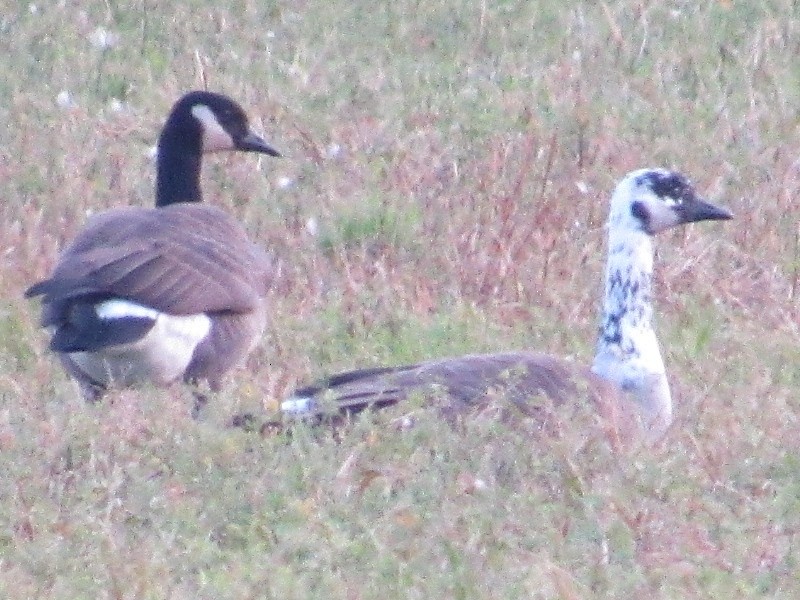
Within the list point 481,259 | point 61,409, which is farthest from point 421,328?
point 61,409

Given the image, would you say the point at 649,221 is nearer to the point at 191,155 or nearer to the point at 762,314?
the point at 762,314

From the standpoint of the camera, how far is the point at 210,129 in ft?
30.6

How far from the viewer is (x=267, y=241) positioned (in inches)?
378

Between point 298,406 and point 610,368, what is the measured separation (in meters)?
1.38

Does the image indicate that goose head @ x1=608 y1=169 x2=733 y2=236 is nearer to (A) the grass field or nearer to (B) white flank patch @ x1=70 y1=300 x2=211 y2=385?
(A) the grass field

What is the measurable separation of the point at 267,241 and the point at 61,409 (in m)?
2.94

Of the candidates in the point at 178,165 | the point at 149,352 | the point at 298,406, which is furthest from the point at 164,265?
the point at 178,165

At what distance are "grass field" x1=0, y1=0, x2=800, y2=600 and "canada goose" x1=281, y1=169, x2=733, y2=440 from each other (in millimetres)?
213

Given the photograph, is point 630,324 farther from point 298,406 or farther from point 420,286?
point 420,286

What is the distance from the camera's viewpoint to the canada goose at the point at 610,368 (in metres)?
6.72

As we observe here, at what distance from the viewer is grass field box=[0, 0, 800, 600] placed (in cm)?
547

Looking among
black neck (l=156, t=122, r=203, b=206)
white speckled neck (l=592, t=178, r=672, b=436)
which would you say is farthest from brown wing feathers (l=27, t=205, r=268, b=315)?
white speckled neck (l=592, t=178, r=672, b=436)

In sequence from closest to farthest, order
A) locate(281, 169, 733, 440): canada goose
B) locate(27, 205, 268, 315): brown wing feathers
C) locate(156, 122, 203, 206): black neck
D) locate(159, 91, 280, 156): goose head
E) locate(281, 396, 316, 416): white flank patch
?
1. locate(281, 396, 316, 416): white flank patch
2. locate(281, 169, 733, 440): canada goose
3. locate(27, 205, 268, 315): brown wing feathers
4. locate(156, 122, 203, 206): black neck
5. locate(159, 91, 280, 156): goose head

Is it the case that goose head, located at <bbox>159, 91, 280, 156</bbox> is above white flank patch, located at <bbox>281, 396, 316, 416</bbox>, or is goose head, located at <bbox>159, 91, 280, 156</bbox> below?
above
